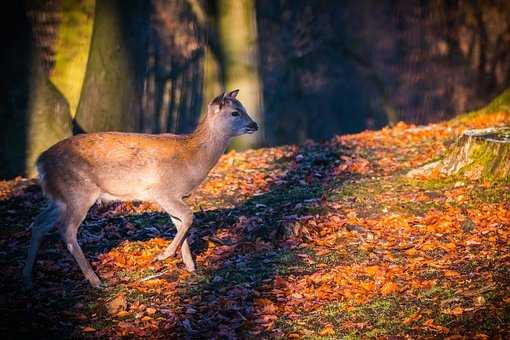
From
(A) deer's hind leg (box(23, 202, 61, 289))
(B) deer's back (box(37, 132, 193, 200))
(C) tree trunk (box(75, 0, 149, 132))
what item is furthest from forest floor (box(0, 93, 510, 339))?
(C) tree trunk (box(75, 0, 149, 132))

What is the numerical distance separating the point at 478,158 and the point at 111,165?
4742mm

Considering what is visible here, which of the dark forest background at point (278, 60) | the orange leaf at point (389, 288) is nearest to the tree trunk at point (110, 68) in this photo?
the dark forest background at point (278, 60)

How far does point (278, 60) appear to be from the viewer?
63.2 feet

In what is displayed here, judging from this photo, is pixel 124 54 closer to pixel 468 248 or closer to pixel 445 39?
pixel 468 248

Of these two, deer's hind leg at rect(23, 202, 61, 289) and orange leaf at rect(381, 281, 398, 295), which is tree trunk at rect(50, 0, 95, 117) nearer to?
deer's hind leg at rect(23, 202, 61, 289)

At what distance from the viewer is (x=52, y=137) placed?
12602mm

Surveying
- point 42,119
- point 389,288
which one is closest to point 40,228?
point 389,288

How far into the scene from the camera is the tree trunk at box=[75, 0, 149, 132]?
13.3 m

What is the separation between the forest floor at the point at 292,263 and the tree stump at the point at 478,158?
18 cm

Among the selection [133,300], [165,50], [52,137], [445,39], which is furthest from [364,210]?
[445,39]

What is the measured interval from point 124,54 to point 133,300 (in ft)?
23.5

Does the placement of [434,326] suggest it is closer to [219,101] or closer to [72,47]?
[219,101]

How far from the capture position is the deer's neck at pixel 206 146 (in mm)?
8445

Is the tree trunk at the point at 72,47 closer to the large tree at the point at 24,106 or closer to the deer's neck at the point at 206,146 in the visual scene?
the large tree at the point at 24,106
